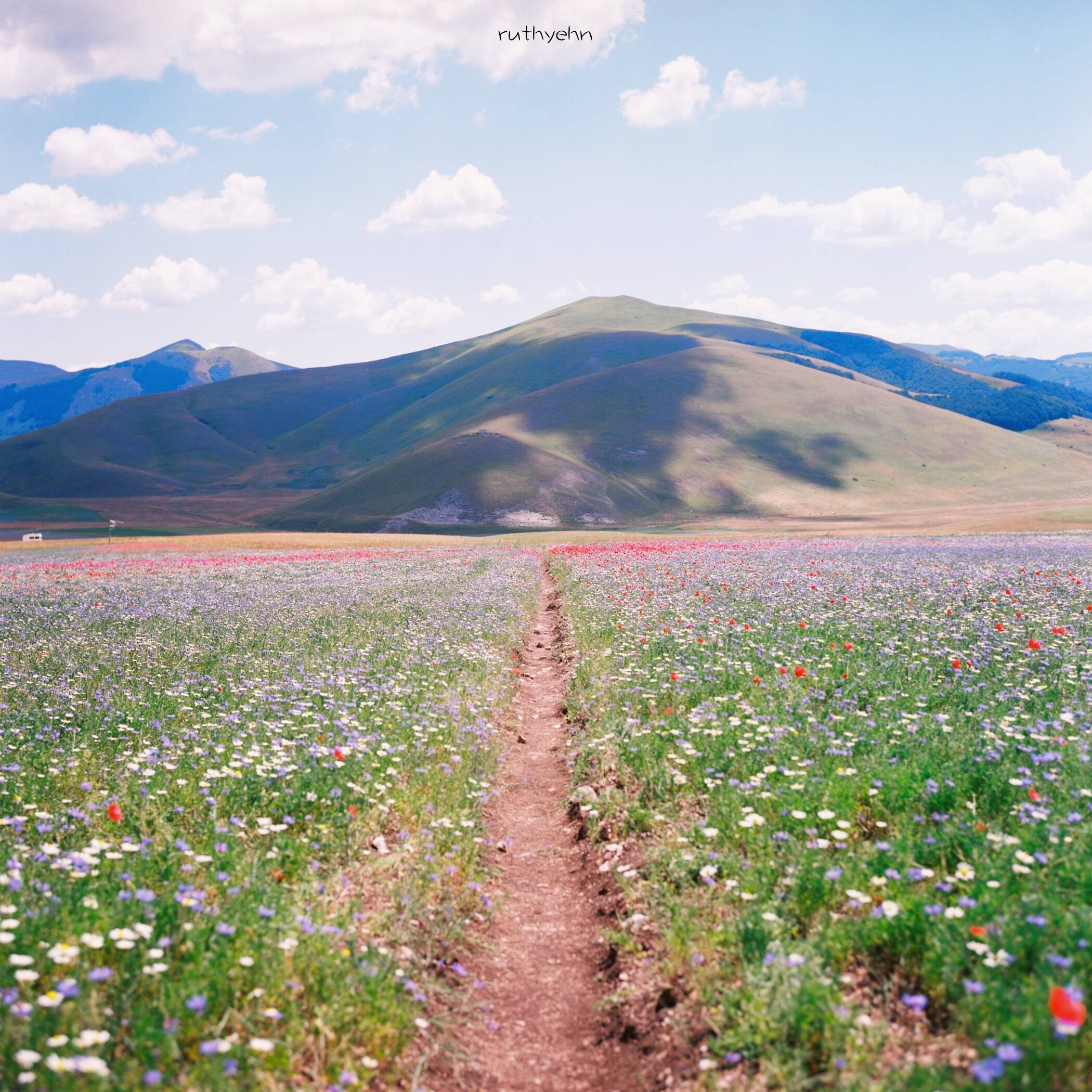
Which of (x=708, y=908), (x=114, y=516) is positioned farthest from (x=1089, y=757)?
(x=114, y=516)

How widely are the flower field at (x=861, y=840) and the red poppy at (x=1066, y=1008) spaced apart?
11mm

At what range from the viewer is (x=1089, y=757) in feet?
21.2

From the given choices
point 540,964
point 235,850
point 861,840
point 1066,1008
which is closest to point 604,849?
point 540,964

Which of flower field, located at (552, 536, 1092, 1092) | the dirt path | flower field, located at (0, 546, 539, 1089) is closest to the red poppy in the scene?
flower field, located at (552, 536, 1092, 1092)

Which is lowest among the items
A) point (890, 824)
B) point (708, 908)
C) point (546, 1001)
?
point (546, 1001)

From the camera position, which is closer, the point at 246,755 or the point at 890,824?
the point at 890,824

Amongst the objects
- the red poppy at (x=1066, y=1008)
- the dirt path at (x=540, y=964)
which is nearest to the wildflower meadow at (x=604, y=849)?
the red poppy at (x=1066, y=1008)

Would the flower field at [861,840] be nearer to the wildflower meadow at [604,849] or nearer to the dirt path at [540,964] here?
the wildflower meadow at [604,849]

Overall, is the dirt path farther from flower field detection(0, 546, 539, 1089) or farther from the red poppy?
the red poppy

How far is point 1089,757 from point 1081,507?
90.3 metres

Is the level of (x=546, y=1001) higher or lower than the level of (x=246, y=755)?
lower

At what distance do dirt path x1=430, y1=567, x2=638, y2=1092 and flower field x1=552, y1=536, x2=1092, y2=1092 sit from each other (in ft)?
1.47

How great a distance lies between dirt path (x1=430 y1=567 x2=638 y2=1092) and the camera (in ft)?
16.6

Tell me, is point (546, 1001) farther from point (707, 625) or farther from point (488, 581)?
point (488, 581)
